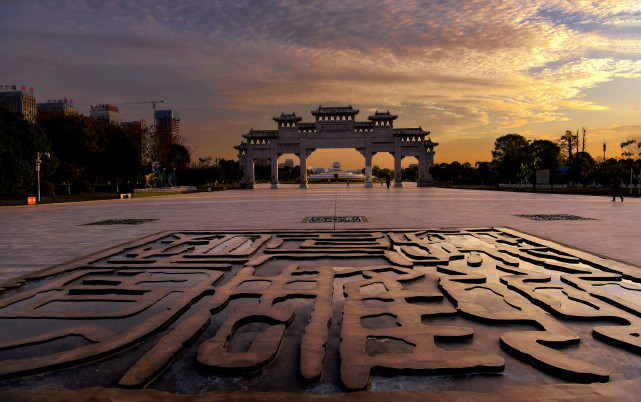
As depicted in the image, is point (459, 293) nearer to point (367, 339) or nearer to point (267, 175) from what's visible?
point (367, 339)

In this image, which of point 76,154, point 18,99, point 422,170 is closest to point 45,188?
point 76,154

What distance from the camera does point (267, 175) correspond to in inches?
3543

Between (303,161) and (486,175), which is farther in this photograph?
(486,175)

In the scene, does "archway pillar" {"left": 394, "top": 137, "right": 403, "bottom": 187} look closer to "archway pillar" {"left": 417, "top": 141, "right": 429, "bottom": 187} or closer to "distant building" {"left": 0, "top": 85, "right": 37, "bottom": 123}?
"archway pillar" {"left": 417, "top": 141, "right": 429, "bottom": 187}

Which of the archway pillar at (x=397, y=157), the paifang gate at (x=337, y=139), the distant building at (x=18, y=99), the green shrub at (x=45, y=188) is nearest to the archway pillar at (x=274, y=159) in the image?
the paifang gate at (x=337, y=139)

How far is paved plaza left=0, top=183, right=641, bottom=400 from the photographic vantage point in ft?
8.54

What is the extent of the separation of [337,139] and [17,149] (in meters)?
32.4

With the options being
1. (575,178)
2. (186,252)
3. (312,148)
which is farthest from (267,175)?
(186,252)

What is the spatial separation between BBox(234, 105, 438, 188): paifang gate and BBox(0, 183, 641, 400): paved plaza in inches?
1682

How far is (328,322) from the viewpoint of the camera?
3.55 metres

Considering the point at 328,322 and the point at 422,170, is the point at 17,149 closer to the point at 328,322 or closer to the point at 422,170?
the point at 328,322

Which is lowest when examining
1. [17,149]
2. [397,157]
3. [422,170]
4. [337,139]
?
[422,170]

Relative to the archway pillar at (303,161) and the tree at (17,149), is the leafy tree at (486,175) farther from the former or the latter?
the tree at (17,149)

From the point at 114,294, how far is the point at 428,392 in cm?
374
